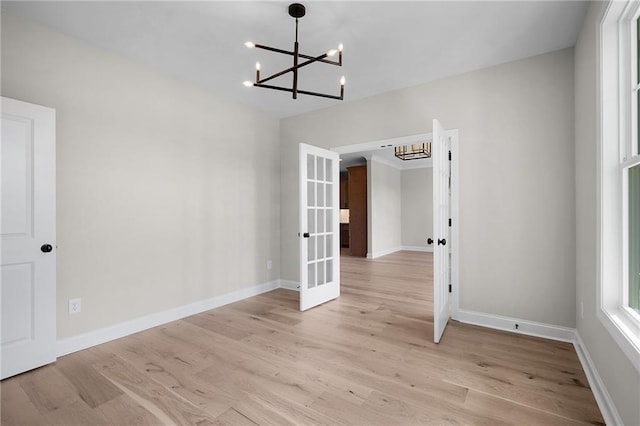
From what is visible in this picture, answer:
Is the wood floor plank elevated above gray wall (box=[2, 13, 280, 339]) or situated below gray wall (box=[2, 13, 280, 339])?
below

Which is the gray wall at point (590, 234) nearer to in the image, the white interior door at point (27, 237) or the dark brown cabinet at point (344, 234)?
the white interior door at point (27, 237)

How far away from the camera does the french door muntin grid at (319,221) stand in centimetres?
387

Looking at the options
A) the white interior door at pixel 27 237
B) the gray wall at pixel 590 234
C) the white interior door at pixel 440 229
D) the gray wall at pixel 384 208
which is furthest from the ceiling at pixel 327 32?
the gray wall at pixel 384 208

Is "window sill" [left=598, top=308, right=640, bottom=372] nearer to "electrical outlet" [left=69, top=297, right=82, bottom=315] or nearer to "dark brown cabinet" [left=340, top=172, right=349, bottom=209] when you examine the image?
"electrical outlet" [left=69, top=297, right=82, bottom=315]

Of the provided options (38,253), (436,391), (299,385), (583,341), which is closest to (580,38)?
(583,341)

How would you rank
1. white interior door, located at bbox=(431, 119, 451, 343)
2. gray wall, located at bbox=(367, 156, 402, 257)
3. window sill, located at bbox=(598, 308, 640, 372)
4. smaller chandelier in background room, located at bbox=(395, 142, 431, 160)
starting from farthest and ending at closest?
gray wall, located at bbox=(367, 156, 402, 257) → smaller chandelier in background room, located at bbox=(395, 142, 431, 160) → white interior door, located at bbox=(431, 119, 451, 343) → window sill, located at bbox=(598, 308, 640, 372)

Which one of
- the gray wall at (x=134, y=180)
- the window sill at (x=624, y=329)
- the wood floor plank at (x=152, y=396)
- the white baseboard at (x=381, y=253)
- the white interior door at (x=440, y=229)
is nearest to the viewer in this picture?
the window sill at (x=624, y=329)

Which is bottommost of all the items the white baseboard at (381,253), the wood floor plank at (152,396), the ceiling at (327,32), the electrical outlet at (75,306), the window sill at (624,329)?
the wood floor plank at (152,396)

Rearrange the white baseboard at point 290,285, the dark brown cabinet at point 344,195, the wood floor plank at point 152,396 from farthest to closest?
the dark brown cabinet at point 344,195 → the white baseboard at point 290,285 → the wood floor plank at point 152,396

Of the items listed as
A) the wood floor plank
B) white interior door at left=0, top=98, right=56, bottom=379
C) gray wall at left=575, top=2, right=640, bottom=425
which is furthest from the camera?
white interior door at left=0, top=98, right=56, bottom=379

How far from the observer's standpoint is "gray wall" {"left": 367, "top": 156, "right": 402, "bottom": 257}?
7914 mm

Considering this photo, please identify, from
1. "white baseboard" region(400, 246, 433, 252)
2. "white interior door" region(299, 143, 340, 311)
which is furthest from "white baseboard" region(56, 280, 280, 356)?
"white baseboard" region(400, 246, 433, 252)

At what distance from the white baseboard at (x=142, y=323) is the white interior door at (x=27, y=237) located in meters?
0.18

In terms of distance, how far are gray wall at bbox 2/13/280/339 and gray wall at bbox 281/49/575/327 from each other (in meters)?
2.57
